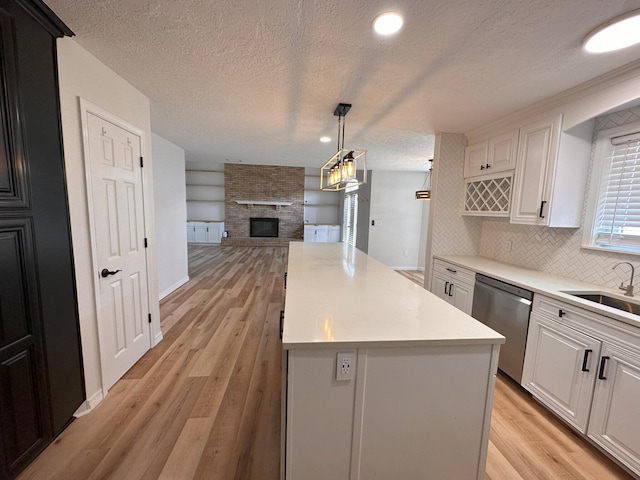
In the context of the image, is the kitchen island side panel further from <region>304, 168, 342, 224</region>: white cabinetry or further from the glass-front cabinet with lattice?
<region>304, 168, 342, 224</region>: white cabinetry

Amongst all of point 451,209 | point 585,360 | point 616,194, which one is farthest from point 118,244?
point 616,194

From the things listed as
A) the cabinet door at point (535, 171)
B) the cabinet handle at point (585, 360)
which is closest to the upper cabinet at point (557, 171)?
the cabinet door at point (535, 171)

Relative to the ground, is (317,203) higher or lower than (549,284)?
higher

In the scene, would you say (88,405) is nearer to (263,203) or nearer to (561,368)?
(561,368)

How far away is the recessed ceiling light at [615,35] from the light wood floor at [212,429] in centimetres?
233

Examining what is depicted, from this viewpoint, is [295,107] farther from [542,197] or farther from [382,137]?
[542,197]

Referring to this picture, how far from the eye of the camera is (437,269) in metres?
3.24

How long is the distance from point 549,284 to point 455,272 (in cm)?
90

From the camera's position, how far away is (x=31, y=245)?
1.35 m

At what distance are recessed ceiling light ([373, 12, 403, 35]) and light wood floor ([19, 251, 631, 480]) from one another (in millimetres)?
2387

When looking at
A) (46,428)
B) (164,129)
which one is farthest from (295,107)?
(46,428)

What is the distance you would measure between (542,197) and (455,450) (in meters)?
2.09

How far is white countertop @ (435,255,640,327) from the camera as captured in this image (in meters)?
1.49

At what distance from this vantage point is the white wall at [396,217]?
6.05m
